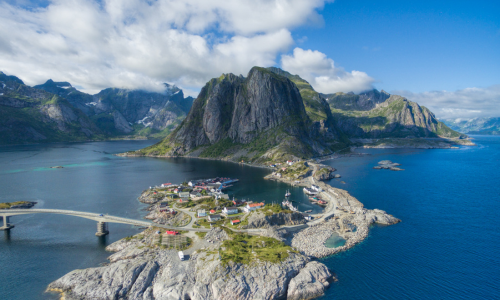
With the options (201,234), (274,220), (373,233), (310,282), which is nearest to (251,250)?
(310,282)

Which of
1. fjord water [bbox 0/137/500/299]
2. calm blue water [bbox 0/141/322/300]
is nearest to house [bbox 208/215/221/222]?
fjord water [bbox 0/137/500/299]

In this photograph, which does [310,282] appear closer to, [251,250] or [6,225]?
[251,250]

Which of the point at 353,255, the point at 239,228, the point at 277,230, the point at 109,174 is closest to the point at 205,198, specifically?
the point at 239,228

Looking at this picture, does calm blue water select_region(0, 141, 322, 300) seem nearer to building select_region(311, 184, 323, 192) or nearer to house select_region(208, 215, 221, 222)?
building select_region(311, 184, 323, 192)

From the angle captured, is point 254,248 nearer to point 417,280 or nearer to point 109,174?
point 417,280

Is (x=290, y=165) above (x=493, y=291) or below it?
above
